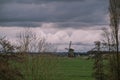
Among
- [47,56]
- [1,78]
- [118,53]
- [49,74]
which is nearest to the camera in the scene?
[1,78]

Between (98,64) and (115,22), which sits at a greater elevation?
(115,22)

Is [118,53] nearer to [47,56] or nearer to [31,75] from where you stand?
[47,56]

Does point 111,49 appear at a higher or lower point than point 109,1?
lower

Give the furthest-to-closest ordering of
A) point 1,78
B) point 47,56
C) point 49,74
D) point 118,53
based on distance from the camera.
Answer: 1. point 49,74
2. point 47,56
3. point 118,53
4. point 1,78

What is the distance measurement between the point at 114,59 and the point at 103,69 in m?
1.16

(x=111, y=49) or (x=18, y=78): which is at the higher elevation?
(x=111, y=49)

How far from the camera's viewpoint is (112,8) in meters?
25.7

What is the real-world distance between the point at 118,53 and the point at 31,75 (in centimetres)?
871

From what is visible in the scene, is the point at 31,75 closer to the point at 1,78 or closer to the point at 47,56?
the point at 47,56

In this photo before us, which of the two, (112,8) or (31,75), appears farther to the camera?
(31,75)

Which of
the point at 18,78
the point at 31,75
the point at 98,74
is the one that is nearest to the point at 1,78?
the point at 18,78

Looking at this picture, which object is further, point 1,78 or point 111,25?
point 111,25

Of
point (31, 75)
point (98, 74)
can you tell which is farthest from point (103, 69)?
point (31, 75)

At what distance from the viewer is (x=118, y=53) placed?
83.1 ft
